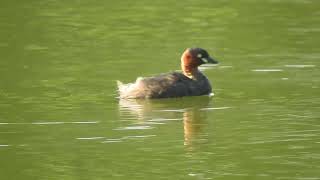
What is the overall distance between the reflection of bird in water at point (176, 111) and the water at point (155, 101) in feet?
0.06

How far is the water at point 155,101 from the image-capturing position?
41.5 feet

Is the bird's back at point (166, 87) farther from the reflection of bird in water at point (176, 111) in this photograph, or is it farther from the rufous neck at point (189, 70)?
the rufous neck at point (189, 70)

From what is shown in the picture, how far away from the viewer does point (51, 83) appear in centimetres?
1705

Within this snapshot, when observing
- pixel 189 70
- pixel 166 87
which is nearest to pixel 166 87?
pixel 166 87

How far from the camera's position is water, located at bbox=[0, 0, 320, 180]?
12656 mm

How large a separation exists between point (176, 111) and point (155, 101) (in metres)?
0.84

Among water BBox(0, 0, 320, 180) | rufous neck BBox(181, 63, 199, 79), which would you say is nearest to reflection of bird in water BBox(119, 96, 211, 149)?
water BBox(0, 0, 320, 180)

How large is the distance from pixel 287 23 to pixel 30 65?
474 cm

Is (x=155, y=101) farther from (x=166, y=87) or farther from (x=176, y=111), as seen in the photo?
(x=176, y=111)

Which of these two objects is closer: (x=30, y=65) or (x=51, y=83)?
(x=51, y=83)

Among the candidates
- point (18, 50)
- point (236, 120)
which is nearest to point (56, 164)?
point (236, 120)

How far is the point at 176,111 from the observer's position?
15562 millimetres

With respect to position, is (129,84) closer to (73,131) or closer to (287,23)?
(73,131)

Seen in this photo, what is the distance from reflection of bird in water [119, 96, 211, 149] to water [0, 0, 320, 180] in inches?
0.7
